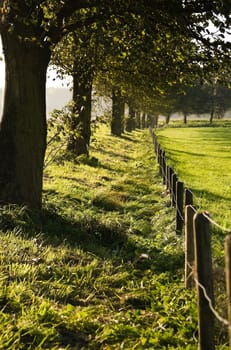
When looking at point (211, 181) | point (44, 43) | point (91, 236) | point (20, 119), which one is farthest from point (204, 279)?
point (211, 181)

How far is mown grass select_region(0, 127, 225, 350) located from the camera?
233 inches

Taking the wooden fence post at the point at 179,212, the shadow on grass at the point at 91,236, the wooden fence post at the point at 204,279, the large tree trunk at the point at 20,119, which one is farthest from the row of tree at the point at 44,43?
the wooden fence post at the point at 204,279

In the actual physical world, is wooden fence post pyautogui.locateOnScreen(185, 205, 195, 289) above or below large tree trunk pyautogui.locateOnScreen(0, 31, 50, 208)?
below

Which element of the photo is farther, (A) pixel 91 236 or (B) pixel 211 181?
(B) pixel 211 181

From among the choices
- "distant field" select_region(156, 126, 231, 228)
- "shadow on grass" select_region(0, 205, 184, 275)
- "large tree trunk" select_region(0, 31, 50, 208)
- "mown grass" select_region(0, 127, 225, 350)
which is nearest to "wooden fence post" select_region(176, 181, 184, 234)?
"mown grass" select_region(0, 127, 225, 350)

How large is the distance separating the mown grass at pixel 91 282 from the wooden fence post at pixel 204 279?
0.44 m

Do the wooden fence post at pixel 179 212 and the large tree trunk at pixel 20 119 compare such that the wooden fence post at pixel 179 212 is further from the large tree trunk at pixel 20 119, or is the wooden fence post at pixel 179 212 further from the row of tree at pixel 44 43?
the large tree trunk at pixel 20 119

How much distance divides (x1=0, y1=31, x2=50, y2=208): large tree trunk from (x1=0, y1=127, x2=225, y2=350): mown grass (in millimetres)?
729

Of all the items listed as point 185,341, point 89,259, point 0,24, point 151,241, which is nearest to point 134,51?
point 0,24

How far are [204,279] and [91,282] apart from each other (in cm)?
290

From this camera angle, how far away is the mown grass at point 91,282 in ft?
19.4

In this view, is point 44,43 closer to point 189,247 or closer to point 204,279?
point 189,247

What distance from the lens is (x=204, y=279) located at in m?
5.34

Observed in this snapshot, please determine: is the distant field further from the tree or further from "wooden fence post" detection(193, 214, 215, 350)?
"wooden fence post" detection(193, 214, 215, 350)
